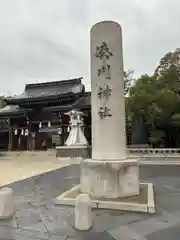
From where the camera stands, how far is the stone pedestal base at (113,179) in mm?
4866

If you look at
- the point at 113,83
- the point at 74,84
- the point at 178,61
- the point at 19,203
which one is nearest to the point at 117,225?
the point at 19,203

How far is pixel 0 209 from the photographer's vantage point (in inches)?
157

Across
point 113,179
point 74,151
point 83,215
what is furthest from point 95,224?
point 74,151

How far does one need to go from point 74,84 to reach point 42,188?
25.2 meters

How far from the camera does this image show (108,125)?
5285 millimetres

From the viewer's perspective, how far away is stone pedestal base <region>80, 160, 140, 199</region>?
4866 mm

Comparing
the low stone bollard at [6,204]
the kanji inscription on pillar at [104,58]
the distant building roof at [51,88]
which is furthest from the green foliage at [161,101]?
the low stone bollard at [6,204]

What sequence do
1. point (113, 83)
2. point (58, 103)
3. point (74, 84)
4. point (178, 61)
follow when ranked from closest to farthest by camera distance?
1. point (113, 83)
2. point (178, 61)
3. point (58, 103)
4. point (74, 84)

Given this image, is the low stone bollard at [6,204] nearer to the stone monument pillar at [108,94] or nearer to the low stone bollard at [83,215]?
the low stone bollard at [83,215]

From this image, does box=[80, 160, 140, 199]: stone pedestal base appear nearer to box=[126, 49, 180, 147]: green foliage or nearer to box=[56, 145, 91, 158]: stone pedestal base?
box=[56, 145, 91, 158]: stone pedestal base

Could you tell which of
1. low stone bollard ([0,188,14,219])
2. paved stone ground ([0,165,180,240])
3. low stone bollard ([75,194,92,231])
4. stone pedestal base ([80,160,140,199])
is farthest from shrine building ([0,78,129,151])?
low stone bollard ([75,194,92,231])

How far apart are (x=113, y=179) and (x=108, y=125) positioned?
1210 millimetres

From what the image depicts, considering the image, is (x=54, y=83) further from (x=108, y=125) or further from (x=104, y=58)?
(x=108, y=125)

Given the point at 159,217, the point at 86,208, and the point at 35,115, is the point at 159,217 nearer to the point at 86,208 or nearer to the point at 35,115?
the point at 86,208
